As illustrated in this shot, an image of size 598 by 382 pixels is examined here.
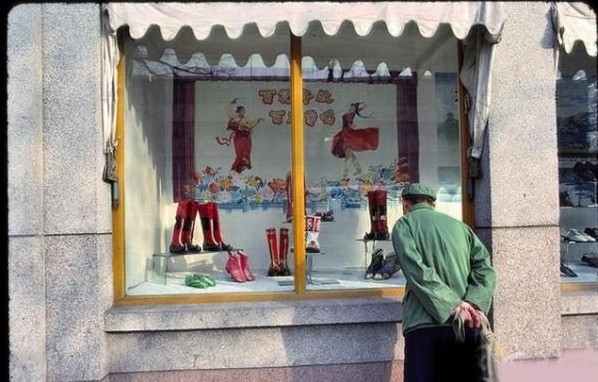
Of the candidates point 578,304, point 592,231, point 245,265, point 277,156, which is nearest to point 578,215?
point 592,231

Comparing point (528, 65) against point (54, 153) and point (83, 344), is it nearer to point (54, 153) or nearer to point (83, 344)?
point (54, 153)

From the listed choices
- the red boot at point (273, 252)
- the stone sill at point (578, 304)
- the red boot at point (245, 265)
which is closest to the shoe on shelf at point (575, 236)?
the stone sill at point (578, 304)

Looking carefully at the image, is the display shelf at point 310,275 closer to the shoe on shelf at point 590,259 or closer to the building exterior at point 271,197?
the building exterior at point 271,197

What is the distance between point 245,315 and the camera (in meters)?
4.70

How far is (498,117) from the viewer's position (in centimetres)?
491

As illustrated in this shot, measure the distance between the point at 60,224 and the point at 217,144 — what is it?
234cm

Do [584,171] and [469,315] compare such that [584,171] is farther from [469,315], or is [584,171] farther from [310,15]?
[310,15]

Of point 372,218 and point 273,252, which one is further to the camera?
point 372,218

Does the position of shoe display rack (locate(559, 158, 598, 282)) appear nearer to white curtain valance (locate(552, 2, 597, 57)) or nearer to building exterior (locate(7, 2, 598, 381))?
building exterior (locate(7, 2, 598, 381))

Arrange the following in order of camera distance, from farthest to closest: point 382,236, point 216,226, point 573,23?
point 382,236 → point 216,226 → point 573,23

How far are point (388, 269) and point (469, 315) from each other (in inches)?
76.9

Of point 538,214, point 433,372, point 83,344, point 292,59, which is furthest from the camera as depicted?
point 292,59

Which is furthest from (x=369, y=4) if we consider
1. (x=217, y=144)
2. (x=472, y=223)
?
(x=217, y=144)

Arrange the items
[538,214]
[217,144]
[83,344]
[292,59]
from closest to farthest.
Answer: [83,344] < [538,214] < [292,59] < [217,144]
